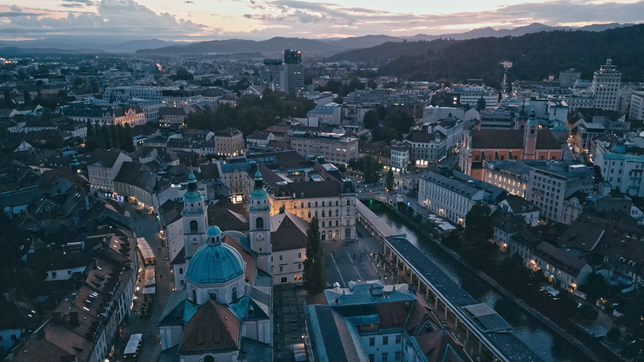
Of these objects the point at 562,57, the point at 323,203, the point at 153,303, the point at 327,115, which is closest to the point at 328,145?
the point at 327,115

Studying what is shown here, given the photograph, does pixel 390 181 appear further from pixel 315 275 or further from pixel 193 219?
pixel 193 219

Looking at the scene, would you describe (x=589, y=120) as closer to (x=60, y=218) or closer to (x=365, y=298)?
(x=365, y=298)

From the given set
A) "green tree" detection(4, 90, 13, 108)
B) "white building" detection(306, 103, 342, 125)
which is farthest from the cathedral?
"green tree" detection(4, 90, 13, 108)

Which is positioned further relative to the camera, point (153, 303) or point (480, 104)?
point (480, 104)

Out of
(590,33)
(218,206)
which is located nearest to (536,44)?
(590,33)

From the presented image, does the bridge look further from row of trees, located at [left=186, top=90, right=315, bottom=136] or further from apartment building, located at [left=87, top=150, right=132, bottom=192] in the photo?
row of trees, located at [left=186, top=90, right=315, bottom=136]

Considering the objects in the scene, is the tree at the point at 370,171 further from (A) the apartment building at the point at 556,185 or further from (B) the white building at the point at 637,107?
(B) the white building at the point at 637,107

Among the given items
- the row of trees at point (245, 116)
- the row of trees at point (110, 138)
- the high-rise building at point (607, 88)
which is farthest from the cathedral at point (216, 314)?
the high-rise building at point (607, 88)
